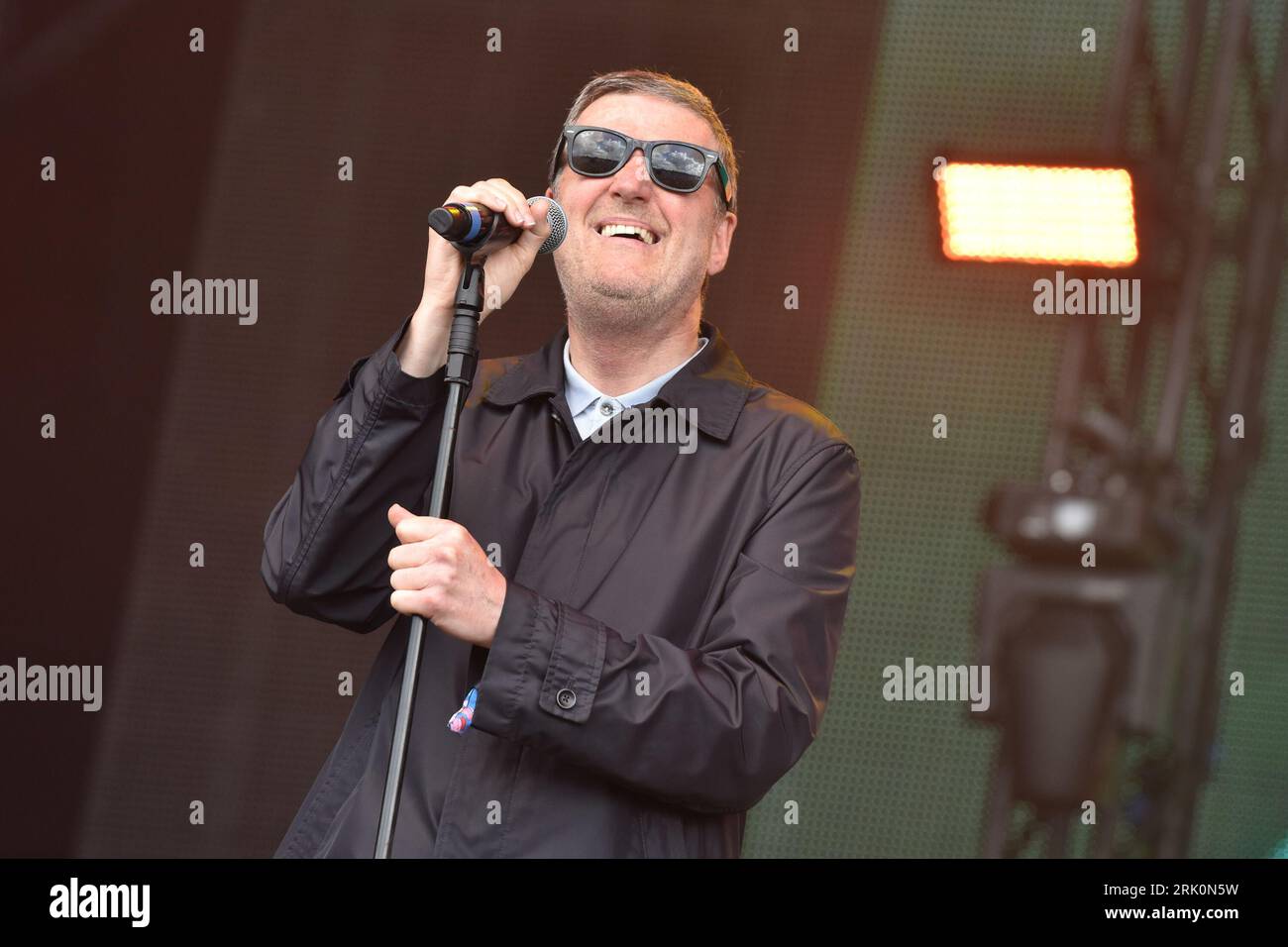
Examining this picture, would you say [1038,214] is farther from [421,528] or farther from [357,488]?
[421,528]

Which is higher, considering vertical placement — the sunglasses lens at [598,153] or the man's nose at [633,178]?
the sunglasses lens at [598,153]

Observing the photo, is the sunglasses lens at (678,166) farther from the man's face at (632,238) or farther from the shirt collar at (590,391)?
the shirt collar at (590,391)

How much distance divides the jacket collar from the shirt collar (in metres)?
0.02

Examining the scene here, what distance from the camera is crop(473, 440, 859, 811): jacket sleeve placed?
69.9 inches

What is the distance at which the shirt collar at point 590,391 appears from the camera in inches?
88.4

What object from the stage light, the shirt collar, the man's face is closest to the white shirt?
the shirt collar

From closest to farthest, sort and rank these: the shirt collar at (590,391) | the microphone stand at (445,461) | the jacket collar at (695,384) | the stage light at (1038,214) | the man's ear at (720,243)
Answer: the microphone stand at (445,461) < the jacket collar at (695,384) < the shirt collar at (590,391) < the man's ear at (720,243) < the stage light at (1038,214)

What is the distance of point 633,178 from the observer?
2258 millimetres

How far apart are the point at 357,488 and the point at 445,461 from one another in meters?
0.37

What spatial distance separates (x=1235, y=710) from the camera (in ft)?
13.9

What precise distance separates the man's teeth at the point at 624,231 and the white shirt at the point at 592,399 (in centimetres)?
20

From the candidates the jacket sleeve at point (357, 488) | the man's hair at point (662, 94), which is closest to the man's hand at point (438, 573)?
the jacket sleeve at point (357, 488)

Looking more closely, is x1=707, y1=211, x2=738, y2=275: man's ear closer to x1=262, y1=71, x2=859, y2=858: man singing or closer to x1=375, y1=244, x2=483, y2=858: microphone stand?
x1=262, y1=71, x2=859, y2=858: man singing
